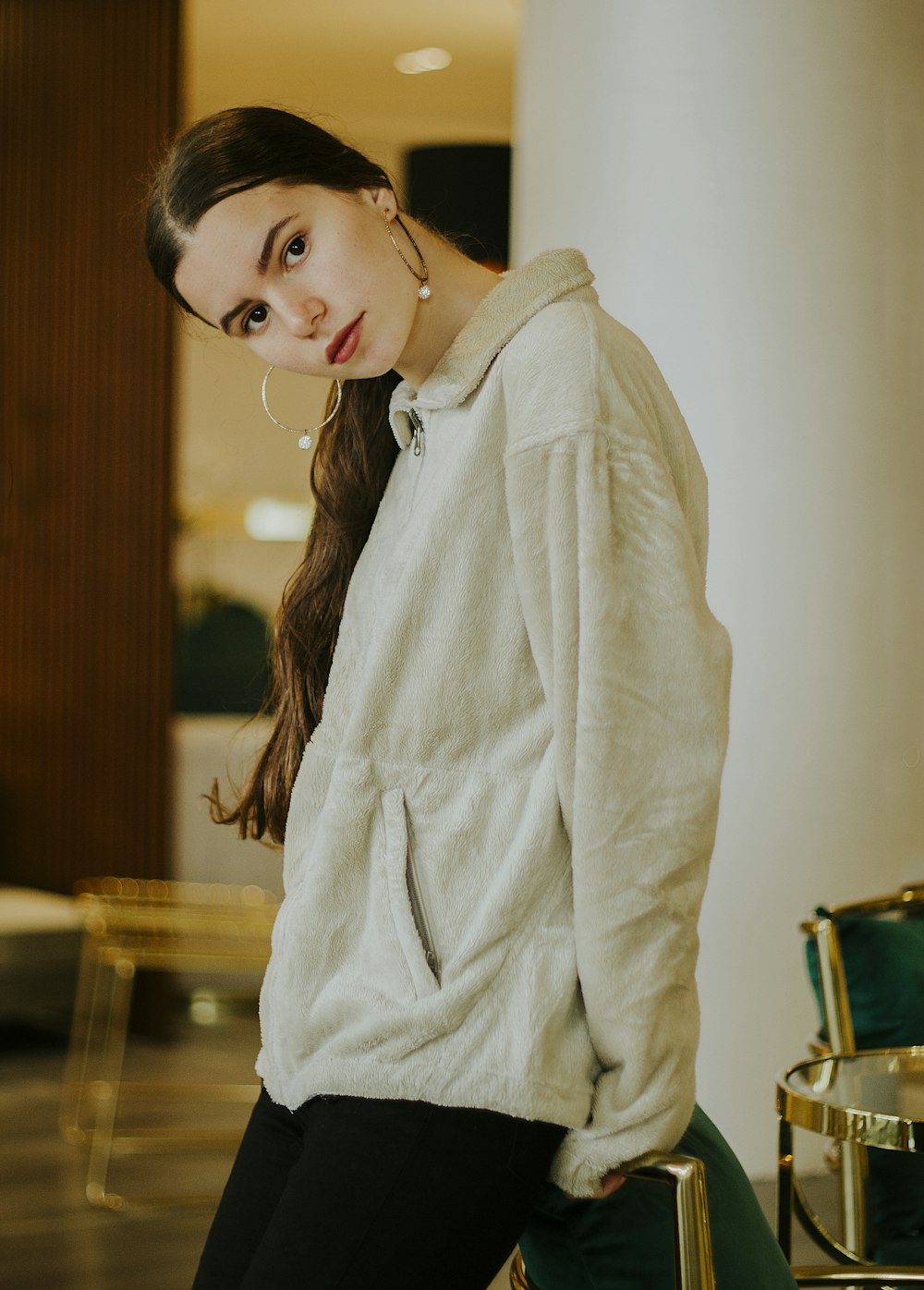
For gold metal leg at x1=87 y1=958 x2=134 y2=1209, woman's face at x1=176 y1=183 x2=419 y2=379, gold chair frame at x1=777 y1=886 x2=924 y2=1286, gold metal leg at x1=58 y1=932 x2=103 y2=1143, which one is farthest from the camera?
gold metal leg at x1=58 y1=932 x2=103 y2=1143

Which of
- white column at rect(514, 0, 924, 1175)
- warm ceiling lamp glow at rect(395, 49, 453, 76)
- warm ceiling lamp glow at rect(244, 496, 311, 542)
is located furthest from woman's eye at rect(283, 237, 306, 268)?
warm ceiling lamp glow at rect(244, 496, 311, 542)

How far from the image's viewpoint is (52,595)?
5098mm

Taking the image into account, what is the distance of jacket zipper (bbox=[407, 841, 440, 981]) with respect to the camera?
1.03 metres

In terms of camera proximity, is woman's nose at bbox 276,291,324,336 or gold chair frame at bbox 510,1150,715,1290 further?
woman's nose at bbox 276,291,324,336

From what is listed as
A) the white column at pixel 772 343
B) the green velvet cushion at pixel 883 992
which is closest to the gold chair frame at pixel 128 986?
the white column at pixel 772 343

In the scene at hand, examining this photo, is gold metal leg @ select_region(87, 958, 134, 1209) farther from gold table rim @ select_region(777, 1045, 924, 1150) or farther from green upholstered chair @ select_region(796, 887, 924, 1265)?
gold table rim @ select_region(777, 1045, 924, 1150)

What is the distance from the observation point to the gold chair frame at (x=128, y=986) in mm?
3442

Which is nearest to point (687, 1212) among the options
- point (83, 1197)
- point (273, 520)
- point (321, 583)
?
point (321, 583)

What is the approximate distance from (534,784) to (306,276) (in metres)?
0.40

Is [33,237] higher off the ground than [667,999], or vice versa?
[33,237]

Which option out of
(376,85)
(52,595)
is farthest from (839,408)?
(376,85)

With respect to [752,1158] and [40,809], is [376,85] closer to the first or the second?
[40,809]

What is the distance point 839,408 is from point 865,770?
712 mm

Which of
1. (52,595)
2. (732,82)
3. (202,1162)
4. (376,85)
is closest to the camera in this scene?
(732,82)
